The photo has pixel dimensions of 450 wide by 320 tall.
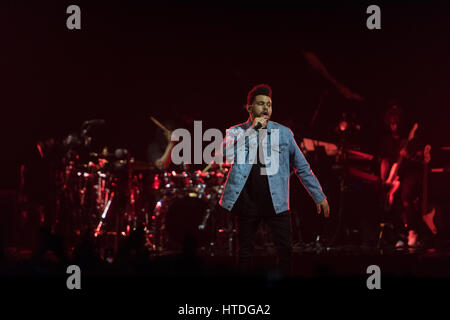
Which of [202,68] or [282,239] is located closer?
[282,239]

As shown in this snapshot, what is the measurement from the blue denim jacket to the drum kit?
3.45 m

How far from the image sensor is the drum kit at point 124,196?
808 centimetres

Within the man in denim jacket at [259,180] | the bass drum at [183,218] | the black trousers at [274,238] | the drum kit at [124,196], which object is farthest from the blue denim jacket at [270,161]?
the bass drum at [183,218]

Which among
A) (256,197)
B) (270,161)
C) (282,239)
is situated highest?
(270,161)

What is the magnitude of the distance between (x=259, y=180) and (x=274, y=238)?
1.68 ft

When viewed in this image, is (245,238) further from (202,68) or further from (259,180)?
(202,68)

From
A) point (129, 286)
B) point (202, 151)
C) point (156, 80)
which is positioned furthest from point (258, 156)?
point (156, 80)

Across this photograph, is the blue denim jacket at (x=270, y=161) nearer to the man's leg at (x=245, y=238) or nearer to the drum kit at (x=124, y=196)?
the man's leg at (x=245, y=238)

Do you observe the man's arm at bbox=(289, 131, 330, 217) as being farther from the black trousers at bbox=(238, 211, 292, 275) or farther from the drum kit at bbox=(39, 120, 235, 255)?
the drum kit at bbox=(39, 120, 235, 255)

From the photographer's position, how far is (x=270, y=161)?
4.59m

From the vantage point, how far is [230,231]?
26.6 ft

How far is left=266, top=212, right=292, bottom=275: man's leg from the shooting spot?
4461mm

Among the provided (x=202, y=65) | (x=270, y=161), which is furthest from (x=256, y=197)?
(x=202, y=65)

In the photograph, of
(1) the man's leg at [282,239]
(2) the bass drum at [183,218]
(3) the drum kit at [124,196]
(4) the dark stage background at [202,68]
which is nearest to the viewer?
(1) the man's leg at [282,239]
